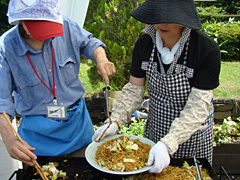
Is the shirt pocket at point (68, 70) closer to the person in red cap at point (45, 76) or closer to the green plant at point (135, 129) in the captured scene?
the person in red cap at point (45, 76)

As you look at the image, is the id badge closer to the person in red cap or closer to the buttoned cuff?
the person in red cap

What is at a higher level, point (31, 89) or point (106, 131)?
point (31, 89)

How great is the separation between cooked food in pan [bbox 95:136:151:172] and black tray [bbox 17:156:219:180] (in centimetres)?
12

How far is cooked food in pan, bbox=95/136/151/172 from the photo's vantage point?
4.47 feet

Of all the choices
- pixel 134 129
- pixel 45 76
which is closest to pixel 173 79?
pixel 45 76

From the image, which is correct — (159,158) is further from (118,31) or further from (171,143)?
(118,31)

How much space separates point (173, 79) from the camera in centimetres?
157

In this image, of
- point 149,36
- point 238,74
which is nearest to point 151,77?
point 149,36

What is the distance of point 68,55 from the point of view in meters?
1.78

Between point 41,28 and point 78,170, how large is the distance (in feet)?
3.00

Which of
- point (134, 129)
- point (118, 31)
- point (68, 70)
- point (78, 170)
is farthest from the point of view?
point (118, 31)

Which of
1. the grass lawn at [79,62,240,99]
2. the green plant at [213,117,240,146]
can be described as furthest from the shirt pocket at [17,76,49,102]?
the grass lawn at [79,62,240,99]

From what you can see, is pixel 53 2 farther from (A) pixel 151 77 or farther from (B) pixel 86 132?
(B) pixel 86 132

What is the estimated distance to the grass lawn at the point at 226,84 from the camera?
429 cm
